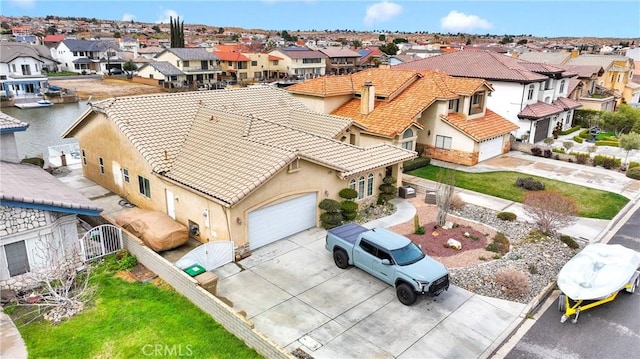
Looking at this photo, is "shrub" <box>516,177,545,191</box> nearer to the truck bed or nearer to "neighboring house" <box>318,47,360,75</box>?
the truck bed

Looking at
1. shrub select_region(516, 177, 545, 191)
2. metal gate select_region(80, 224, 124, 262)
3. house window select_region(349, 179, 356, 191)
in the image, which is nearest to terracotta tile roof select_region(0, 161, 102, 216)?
metal gate select_region(80, 224, 124, 262)

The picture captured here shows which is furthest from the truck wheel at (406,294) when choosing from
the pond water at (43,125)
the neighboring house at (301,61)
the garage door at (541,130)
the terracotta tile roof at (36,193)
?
the neighboring house at (301,61)

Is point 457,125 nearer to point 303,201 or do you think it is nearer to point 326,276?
point 303,201

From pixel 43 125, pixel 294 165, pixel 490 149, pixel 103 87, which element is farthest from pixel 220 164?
pixel 103 87

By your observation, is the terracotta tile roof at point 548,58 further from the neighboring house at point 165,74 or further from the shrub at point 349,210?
the neighboring house at point 165,74

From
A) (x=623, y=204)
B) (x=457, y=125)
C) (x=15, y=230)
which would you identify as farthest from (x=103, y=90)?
(x=623, y=204)

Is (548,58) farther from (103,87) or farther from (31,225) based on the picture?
(103,87)
